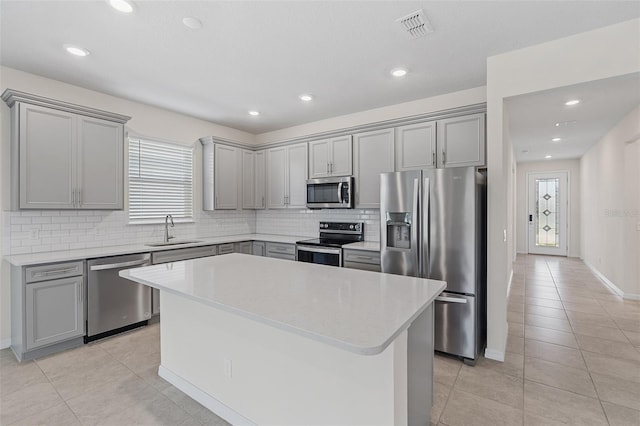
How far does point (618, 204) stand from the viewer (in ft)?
15.6

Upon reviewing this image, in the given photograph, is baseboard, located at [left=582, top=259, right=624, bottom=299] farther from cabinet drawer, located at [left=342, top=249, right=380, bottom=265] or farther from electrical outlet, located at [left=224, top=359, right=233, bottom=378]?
electrical outlet, located at [left=224, top=359, right=233, bottom=378]

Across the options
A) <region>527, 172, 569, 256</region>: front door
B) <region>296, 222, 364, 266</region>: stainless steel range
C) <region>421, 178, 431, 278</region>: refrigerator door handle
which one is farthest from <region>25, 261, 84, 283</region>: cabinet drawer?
<region>527, 172, 569, 256</region>: front door

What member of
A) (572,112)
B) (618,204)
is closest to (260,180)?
(572,112)

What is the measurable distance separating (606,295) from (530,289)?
97 centimetres

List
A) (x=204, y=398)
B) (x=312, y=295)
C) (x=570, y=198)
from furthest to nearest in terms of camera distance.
Answer: (x=570, y=198) → (x=204, y=398) → (x=312, y=295)

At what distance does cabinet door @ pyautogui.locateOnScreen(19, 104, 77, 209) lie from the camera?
2.91 meters

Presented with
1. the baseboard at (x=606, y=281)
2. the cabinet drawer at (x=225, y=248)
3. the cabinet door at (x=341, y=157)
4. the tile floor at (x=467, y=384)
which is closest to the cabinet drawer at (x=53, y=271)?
the tile floor at (x=467, y=384)

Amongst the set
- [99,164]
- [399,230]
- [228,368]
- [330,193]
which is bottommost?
[228,368]

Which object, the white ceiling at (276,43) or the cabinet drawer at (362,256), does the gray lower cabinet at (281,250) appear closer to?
the cabinet drawer at (362,256)

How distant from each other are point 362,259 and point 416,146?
1497 millimetres

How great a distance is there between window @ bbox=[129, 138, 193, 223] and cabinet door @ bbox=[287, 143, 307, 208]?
1495mm

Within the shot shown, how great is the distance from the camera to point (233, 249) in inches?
178

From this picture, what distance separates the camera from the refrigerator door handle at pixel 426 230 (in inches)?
116

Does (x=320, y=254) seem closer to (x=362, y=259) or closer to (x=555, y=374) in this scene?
(x=362, y=259)
